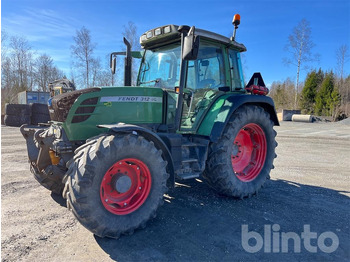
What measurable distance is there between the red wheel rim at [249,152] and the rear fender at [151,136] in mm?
1519

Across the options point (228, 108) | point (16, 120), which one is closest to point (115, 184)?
point (228, 108)

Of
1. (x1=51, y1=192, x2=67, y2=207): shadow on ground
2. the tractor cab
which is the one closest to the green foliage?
the tractor cab

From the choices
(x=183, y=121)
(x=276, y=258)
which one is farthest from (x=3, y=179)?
(x=276, y=258)

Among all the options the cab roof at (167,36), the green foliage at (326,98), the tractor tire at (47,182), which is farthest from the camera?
the green foliage at (326,98)

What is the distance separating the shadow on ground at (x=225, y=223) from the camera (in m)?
2.56

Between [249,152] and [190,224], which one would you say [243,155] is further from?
[190,224]

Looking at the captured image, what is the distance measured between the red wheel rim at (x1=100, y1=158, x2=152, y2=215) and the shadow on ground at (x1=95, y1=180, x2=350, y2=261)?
330 millimetres

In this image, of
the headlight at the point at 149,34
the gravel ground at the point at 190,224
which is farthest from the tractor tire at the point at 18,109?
the headlight at the point at 149,34

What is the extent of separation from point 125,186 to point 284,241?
1.87 meters

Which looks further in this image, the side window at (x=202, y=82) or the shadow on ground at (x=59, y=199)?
the side window at (x=202, y=82)

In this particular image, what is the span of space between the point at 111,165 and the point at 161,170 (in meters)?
0.61

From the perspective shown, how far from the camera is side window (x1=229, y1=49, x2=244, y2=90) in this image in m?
4.43

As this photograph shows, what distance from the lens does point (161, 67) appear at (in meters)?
4.14

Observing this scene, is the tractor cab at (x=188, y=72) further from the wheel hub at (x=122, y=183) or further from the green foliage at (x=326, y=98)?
the green foliage at (x=326, y=98)
